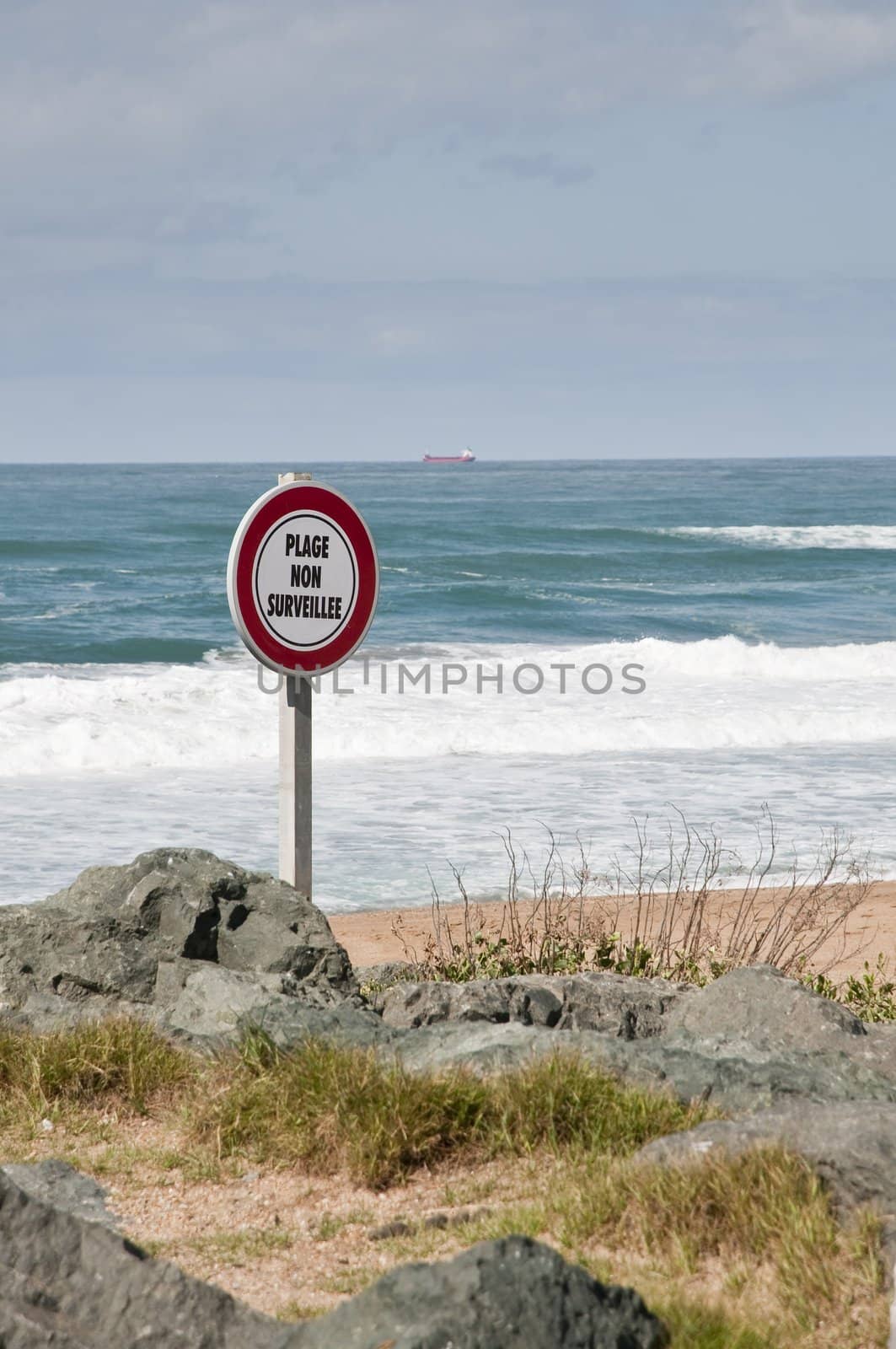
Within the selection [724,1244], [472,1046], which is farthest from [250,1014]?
[724,1244]

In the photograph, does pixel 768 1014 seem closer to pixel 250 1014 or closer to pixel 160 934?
pixel 250 1014

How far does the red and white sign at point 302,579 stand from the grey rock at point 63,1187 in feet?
7.40

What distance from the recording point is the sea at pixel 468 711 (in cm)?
1131

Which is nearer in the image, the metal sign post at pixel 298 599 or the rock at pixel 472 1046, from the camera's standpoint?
the rock at pixel 472 1046

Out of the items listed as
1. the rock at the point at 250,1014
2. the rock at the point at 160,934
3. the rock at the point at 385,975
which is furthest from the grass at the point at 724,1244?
the rock at the point at 385,975

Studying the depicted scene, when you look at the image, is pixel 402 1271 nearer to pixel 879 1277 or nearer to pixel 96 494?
pixel 879 1277

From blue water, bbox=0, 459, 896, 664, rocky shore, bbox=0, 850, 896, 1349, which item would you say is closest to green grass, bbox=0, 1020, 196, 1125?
rocky shore, bbox=0, 850, 896, 1349

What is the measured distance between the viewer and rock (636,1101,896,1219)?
295cm

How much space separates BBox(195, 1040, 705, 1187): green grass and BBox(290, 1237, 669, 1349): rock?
1049 millimetres

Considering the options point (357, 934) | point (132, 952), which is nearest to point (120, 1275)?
point (132, 952)

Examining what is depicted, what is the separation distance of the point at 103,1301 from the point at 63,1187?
107 centimetres

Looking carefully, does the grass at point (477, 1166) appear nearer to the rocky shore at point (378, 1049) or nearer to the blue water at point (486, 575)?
the rocky shore at point (378, 1049)

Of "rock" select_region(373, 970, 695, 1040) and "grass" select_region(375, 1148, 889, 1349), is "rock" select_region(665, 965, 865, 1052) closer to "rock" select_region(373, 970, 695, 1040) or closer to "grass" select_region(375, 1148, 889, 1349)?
"rock" select_region(373, 970, 695, 1040)

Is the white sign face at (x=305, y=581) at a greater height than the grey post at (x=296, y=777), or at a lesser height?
greater
